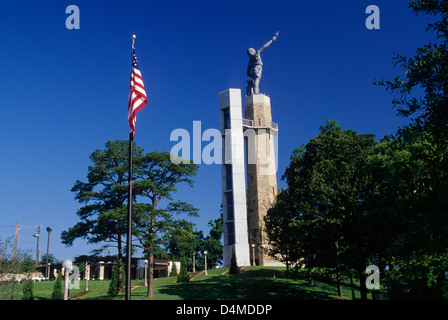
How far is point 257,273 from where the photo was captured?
4922 cm

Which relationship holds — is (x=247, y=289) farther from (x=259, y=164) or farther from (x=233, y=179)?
(x=259, y=164)

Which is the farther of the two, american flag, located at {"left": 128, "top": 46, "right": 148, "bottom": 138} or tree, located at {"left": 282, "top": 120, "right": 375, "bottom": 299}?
tree, located at {"left": 282, "top": 120, "right": 375, "bottom": 299}

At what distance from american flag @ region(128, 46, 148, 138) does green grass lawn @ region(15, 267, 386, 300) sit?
22043 mm

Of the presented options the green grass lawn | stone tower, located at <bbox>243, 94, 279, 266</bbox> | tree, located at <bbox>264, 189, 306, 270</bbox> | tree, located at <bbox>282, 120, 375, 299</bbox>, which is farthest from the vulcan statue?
tree, located at <bbox>282, 120, 375, 299</bbox>

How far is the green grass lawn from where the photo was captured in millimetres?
36188

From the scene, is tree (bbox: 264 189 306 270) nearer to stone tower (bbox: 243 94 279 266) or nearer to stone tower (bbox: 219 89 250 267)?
stone tower (bbox: 219 89 250 267)

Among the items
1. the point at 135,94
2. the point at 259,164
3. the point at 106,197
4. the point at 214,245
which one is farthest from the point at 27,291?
the point at 214,245

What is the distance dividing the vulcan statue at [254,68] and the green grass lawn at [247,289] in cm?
2968

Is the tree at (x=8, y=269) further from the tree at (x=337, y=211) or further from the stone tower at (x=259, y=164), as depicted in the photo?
the stone tower at (x=259, y=164)

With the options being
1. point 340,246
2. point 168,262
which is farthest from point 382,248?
point 168,262

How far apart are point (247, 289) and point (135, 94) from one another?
26854mm

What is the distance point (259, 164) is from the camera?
62.9 metres

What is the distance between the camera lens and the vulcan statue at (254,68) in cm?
6769
